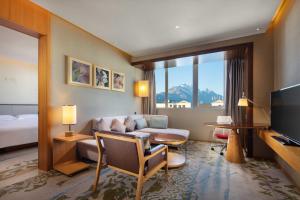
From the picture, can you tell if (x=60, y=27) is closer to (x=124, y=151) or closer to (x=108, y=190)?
(x=124, y=151)

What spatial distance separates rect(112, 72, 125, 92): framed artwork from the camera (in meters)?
4.26

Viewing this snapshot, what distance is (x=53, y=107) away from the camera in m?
2.75

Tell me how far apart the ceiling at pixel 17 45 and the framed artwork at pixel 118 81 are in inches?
81.3

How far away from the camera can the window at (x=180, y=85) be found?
5066mm

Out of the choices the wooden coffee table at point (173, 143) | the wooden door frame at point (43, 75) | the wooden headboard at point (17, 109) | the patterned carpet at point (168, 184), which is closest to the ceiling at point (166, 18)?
the wooden door frame at point (43, 75)

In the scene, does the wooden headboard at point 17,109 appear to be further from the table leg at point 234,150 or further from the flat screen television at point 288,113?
the flat screen television at point 288,113

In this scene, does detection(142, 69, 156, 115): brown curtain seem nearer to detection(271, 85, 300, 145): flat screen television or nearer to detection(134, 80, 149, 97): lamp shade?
detection(134, 80, 149, 97): lamp shade

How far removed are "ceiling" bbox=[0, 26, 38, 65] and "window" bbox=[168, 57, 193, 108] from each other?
390 centimetres

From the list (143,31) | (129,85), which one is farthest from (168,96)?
(143,31)

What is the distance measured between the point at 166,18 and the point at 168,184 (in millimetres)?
2821

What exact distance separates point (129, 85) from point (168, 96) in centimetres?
145

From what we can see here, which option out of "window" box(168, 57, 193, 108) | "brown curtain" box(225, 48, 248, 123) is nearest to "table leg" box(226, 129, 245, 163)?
"brown curtain" box(225, 48, 248, 123)

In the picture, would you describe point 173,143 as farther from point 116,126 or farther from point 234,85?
point 234,85

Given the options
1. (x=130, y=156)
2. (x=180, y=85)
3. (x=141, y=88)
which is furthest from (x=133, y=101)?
(x=130, y=156)
